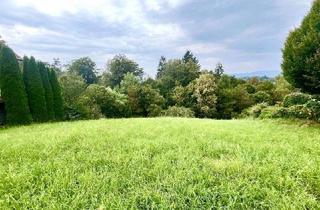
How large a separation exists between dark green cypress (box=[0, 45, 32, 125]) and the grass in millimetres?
12829

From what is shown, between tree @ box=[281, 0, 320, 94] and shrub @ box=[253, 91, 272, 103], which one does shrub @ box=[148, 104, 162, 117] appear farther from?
tree @ box=[281, 0, 320, 94]

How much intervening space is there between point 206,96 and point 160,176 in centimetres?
3905

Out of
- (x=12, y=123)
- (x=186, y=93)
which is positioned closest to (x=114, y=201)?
(x=12, y=123)

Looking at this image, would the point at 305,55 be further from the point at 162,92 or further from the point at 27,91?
the point at 162,92

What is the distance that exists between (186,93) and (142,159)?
39.9 metres

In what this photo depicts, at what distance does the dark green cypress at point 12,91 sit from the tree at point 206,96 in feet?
89.1

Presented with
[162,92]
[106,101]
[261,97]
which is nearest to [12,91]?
[106,101]

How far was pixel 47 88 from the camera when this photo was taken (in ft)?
71.7

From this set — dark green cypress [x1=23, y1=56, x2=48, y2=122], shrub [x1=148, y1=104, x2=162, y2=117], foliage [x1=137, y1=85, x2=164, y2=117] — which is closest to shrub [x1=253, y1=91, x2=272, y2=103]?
foliage [x1=137, y1=85, x2=164, y2=117]

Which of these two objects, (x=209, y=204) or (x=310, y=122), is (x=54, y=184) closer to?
(x=209, y=204)

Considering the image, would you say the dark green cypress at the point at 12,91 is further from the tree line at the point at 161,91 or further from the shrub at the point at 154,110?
the shrub at the point at 154,110

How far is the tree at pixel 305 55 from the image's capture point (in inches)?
487

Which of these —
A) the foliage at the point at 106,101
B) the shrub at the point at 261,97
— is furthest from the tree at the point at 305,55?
the shrub at the point at 261,97

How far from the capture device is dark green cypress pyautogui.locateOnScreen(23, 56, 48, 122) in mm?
20250
